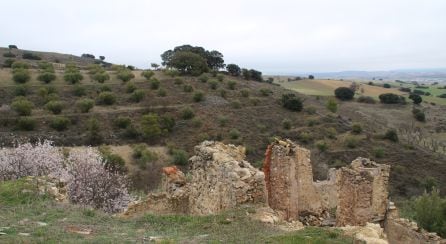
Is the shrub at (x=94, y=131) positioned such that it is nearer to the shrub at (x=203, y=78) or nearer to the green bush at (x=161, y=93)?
the green bush at (x=161, y=93)

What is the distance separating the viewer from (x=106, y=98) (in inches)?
2178

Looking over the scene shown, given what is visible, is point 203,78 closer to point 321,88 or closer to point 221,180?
point 321,88

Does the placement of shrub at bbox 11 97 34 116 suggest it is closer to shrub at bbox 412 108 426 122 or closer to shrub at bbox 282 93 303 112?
shrub at bbox 282 93 303 112

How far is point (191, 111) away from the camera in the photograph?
5469 cm

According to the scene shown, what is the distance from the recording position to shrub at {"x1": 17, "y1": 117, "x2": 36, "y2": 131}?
4669 centimetres

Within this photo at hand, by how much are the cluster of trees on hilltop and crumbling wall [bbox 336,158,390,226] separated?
5914 centimetres

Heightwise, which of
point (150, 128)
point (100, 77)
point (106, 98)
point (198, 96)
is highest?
point (100, 77)

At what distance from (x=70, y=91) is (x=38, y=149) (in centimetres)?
3213

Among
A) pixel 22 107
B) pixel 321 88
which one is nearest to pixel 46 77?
pixel 22 107

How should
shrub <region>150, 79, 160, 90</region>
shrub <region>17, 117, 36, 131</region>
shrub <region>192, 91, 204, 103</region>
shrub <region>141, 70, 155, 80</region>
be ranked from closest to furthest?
1. shrub <region>17, 117, 36, 131</region>
2. shrub <region>192, 91, 204, 103</region>
3. shrub <region>150, 79, 160, 90</region>
4. shrub <region>141, 70, 155, 80</region>

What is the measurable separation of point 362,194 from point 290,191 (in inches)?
75.5

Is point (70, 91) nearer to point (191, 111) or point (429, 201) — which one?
point (191, 111)

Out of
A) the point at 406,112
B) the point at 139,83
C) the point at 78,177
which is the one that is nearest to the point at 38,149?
the point at 78,177

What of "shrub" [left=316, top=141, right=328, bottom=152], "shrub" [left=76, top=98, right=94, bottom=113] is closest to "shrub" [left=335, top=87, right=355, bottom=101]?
"shrub" [left=316, top=141, right=328, bottom=152]
